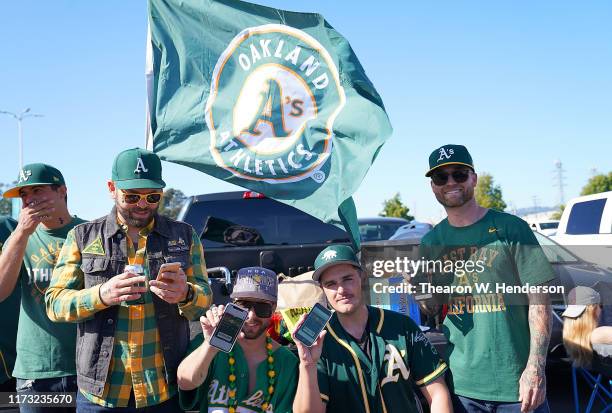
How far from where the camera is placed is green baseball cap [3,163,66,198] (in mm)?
3668

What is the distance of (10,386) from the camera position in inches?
170

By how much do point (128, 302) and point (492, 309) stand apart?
1.92 m

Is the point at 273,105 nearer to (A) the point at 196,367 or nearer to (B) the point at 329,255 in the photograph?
(B) the point at 329,255

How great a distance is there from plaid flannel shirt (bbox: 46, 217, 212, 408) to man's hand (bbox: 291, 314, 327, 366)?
505 millimetres

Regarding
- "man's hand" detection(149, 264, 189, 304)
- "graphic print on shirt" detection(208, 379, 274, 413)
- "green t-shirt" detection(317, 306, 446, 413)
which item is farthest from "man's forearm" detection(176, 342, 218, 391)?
"green t-shirt" detection(317, 306, 446, 413)

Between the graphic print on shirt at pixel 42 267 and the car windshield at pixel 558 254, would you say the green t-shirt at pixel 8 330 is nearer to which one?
the graphic print on shirt at pixel 42 267

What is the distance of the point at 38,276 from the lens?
369 centimetres

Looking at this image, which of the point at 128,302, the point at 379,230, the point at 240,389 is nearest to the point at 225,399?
the point at 240,389

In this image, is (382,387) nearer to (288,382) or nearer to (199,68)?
(288,382)

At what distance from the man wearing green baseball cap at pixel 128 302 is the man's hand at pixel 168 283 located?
0.01 m

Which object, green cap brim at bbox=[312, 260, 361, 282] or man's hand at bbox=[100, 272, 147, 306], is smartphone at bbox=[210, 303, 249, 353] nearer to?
man's hand at bbox=[100, 272, 147, 306]

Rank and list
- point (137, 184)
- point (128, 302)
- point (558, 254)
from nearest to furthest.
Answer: point (128, 302) → point (137, 184) → point (558, 254)

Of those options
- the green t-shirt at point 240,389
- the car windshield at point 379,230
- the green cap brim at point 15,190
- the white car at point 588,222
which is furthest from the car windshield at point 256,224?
the white car at point 588,222

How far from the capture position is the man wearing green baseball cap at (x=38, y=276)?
3496 mm
